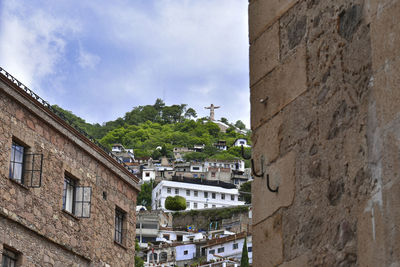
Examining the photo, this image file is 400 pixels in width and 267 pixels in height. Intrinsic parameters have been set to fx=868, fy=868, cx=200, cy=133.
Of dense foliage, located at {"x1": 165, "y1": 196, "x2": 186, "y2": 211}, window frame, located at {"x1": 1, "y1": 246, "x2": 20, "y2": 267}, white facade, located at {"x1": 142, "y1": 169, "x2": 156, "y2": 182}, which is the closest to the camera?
window frame, located at {"x1": 1, "y1": 246, "x2": 20, "y2": 267}

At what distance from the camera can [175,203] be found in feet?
369

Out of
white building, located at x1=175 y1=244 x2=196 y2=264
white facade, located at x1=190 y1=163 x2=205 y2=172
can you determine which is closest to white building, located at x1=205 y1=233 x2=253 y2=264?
white building, located at x1=175 y1=244 x2=196 y2=264

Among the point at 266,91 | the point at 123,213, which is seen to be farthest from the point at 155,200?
the point at 266,91

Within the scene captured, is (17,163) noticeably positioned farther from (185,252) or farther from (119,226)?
(185,252)

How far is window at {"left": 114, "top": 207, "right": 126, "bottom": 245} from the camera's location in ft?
67.9

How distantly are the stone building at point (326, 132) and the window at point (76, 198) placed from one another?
12676 millimetres

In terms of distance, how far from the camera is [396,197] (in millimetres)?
4266

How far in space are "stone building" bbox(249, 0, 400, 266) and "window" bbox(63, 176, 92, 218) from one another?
499 inches

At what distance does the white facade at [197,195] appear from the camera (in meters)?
116

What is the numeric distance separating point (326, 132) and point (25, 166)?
12.5 meters

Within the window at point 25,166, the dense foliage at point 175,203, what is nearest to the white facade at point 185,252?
the dense foliage at point 175,203

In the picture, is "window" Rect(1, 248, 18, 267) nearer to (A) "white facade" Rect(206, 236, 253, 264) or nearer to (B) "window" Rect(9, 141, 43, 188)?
(B) "window" Rect(9, 141, 43, 188)

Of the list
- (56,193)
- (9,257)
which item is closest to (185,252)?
(56,193)

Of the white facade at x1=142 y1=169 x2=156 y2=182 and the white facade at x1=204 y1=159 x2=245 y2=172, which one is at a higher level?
the white facade at x1=204 y1=159 x2=245 y2=172
